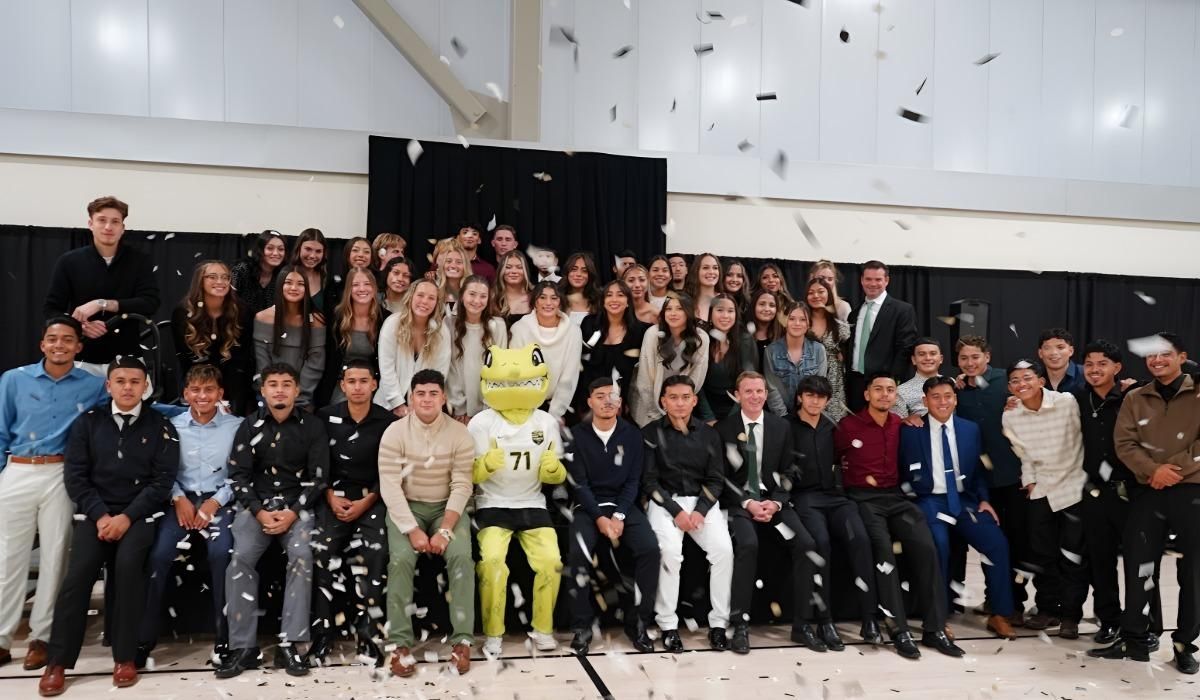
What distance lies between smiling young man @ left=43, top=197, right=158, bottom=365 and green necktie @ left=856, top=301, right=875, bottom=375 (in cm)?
403

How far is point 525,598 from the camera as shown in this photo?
13.5ft

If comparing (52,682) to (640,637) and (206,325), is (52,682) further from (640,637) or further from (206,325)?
(640,637)

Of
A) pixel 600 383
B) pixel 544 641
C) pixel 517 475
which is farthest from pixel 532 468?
pixel 544 641

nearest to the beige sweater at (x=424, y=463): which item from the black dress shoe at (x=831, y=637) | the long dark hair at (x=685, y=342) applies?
the long dark hair at (x=685, y=342)

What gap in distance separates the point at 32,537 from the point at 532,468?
218 cm

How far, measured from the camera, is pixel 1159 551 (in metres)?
3.88

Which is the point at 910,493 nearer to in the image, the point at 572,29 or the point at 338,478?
the point at 338,478

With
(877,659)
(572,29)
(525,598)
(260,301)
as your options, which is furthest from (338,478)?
(572,29)

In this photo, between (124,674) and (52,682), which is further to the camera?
(124,674)

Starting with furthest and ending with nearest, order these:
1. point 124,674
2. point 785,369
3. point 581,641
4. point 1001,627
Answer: point 785,369
point 1001,627
point 581,641
point 124,674

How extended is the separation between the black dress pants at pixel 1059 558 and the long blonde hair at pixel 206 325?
426 cm

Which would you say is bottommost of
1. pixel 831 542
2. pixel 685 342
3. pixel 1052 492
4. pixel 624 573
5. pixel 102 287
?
pixel 624 573

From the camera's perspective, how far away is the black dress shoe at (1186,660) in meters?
3.72

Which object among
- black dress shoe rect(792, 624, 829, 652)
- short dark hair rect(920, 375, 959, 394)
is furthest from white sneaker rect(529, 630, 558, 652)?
short dark hair rect(920, 375, 959, 394)
